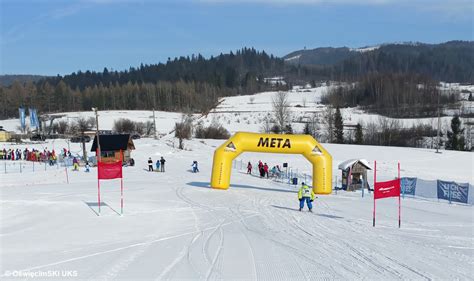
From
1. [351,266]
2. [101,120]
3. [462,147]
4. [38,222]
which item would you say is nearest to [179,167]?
[38,222]

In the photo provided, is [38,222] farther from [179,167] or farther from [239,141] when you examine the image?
[179,167]

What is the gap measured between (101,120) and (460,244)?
314 ft

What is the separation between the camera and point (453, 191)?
26.8m

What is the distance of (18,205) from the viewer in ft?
67.6

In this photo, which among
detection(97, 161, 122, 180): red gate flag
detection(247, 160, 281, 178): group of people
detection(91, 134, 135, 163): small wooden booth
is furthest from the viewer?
detection(91, 134, 135, 163): small wooden booth

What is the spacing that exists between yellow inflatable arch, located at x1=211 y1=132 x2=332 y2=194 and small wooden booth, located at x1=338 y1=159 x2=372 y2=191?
15.6 feet

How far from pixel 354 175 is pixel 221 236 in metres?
20.3

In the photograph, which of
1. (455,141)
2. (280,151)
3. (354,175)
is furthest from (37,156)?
(455,141)

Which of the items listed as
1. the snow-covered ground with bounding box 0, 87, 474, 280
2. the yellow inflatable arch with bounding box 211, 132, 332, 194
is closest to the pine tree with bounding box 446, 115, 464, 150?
the snow-covered ground with bounding box 0, 87, 474, 280

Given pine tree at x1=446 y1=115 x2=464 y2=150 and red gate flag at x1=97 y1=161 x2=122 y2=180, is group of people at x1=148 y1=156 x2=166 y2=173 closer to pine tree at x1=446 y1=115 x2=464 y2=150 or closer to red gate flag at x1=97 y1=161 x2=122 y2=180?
red gate flag at x1=97 y1=161 x2=122 y2=180

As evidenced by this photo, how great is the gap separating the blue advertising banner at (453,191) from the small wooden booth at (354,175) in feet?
19.5

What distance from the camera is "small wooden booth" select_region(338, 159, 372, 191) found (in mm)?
32781

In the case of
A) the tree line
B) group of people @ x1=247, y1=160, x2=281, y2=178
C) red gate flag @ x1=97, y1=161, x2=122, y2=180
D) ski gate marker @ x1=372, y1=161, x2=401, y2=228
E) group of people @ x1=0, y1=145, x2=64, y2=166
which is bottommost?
group of people @ x1=247, y1=160, x2=281, y2=178

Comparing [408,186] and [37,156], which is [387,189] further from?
[37,156]
